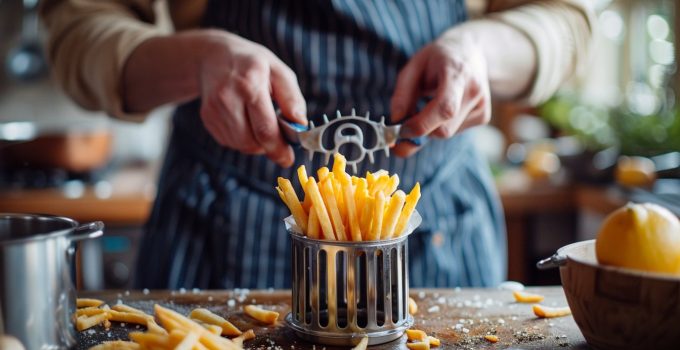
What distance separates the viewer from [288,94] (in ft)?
4.17

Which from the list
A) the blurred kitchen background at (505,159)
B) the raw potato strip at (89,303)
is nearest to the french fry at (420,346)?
the raw potato strip at (89,303)

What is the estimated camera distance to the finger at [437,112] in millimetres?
1271

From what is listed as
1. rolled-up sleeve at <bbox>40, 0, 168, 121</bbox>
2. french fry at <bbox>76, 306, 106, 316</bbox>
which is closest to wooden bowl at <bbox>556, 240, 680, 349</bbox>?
french fry at <bbox>76, 306, 106, 316</bbox>

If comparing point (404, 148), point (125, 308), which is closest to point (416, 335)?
point (404, 148)

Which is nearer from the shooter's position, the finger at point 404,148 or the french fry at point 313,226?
the french fry at point 313,226

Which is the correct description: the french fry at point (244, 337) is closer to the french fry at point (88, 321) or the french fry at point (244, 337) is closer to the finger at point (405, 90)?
the french fry at point (88, 321)

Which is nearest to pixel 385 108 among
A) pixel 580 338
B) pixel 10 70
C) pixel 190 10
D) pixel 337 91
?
pixel 337 91

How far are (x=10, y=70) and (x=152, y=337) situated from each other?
3.37m

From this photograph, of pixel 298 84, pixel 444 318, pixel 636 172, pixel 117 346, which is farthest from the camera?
pixel 636 172

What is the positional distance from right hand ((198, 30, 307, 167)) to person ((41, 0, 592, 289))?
5.0 inches

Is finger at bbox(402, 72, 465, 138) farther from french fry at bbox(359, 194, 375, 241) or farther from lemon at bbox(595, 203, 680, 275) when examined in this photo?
lemon at bbox(595, 203, 680, 275)

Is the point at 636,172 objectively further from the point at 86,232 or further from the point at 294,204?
the point at 86,232

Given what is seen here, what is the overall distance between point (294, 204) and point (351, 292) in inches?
5.5

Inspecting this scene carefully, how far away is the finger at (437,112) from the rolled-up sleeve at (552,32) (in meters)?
0.42
